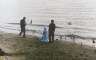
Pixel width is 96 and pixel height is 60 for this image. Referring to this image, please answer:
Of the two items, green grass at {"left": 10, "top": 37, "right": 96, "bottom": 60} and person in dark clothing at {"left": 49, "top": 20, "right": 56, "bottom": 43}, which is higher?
person in dark clothing at {"left": 49, "top": 20, "right": 56, "bottom": 43}

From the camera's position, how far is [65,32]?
2.70 m

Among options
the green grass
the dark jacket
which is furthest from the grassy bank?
the dark jacket

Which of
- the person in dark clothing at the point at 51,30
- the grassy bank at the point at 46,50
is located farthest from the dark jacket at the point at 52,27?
the grassy bank at the point at 46,50

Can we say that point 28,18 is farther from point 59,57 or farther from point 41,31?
point 59,57

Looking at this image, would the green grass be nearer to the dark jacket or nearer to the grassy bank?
the grassy bank

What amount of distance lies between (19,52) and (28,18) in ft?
1.28

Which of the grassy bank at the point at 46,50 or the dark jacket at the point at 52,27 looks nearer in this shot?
the grassy bank at the point at 46,50

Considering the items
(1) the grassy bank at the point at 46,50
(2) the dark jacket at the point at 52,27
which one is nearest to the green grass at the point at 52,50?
(1) the grassy bank at the point at 46,50

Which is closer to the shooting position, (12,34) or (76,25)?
(76,25)

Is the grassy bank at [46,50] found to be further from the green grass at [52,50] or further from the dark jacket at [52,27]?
the dark jacket at [52,27]

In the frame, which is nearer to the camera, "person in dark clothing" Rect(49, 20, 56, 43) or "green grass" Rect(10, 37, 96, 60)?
"green grass" Rect(10, 37, 96, 60)

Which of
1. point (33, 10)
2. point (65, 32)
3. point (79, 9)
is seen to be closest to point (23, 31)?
point (33, 10)

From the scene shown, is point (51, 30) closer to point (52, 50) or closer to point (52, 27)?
point (52, 27)

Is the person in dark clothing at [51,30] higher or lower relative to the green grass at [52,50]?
higher
